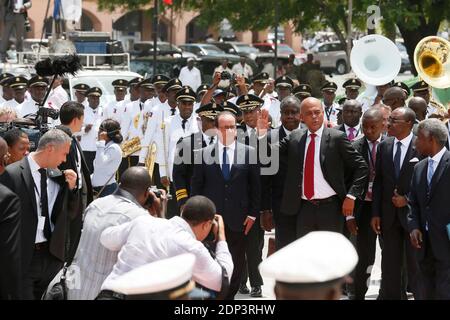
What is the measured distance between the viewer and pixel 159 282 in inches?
167

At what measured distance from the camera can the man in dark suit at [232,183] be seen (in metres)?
9.42

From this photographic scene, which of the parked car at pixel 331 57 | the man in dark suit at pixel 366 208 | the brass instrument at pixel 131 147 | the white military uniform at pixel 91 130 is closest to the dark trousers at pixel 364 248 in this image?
the man in dark suit at pixel 366 208

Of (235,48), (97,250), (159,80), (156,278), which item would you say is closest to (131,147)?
(159,80)

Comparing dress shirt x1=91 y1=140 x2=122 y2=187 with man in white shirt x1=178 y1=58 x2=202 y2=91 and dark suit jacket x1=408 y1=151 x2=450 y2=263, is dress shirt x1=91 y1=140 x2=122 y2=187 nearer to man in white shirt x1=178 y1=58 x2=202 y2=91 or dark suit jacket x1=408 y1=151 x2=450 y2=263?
dark suit jacket x1=408 y1=151 x2=450 y2=263

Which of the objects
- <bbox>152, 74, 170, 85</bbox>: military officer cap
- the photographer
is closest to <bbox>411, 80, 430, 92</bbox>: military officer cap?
<bbox>152, 74, 170, 85</bbox>: military officer cap

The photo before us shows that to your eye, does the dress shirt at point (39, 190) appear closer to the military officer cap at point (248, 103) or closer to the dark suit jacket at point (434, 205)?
the dark suit jacket at point (434, 205)

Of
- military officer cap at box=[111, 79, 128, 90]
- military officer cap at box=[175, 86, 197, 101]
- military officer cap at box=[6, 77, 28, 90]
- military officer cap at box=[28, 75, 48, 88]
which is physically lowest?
military officer cap at box=[111, 79, 128, 90]

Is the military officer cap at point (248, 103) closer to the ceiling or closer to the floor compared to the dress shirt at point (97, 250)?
closer to the ceiling

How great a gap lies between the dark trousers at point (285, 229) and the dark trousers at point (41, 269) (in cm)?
241

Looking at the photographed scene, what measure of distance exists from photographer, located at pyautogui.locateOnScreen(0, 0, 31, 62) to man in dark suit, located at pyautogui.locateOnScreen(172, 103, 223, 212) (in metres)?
15.3

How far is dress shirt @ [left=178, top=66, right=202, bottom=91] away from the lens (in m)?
25.6

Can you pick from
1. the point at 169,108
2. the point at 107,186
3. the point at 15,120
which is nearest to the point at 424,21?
the point at 169,108

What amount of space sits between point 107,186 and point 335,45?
3721cm
